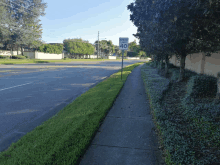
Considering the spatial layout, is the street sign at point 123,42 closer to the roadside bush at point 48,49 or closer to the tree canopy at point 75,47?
the roadside bush at point 48,49

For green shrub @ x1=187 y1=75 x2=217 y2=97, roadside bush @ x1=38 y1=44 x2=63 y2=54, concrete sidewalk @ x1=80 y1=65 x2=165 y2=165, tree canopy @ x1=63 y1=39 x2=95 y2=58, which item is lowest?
concrete sidewalk @ x1=80 y1=65 x2=165 y2=165

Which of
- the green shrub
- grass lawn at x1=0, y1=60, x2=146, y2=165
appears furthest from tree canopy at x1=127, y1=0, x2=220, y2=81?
grass lawn at x1=0, y1=60, x2=146, y2=165

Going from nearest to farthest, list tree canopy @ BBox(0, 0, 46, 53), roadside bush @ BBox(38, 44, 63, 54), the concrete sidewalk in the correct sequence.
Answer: the concrete sidewalk → tree canopy @ BBox(0, 0, 46, 53) → roadside bush @ BBox(38, 44, 63, 54)

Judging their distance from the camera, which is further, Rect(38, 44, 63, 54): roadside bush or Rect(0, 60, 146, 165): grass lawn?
Rect(38, 44, 63, 54): roadside bush

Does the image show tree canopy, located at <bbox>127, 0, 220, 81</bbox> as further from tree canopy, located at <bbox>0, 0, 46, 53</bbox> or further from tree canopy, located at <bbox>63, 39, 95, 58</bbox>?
tree canopy, located at <bbox>63, 39, 95, 58</bbox>

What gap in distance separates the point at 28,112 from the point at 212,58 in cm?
951

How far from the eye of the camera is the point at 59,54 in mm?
67812

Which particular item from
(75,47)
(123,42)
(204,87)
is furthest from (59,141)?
(75,47)

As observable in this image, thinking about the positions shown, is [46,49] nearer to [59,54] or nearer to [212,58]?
[59,54]

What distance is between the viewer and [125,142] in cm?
352

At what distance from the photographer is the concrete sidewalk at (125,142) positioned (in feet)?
9.67

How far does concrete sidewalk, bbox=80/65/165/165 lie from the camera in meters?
2.95

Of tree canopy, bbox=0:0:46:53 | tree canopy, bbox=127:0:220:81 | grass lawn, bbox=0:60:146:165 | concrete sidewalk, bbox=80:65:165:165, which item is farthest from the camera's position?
tree canopy, bbox=0:0:46:53

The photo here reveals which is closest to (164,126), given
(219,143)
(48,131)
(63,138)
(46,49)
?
(219,143)
